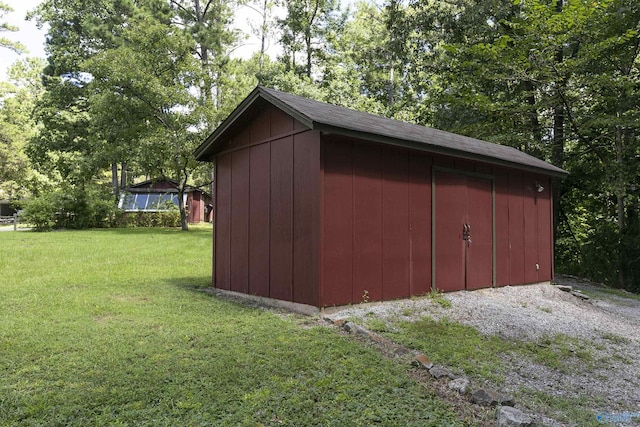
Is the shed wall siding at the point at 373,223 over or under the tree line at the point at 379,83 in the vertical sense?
under

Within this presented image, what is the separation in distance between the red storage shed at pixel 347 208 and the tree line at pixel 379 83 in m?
5.81

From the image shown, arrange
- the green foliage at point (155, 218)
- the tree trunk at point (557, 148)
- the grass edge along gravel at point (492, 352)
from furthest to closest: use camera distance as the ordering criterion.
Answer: the green foliage at point (155, 218) → the tree trunk at point (557, 148) → the grass edge along gravel at point (492, 352)

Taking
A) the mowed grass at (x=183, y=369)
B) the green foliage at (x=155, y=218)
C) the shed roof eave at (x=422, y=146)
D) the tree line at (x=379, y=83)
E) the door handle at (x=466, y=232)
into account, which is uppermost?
the tree line at (x=379, y=83)

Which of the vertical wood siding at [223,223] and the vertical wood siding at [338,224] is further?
the vertical wood siding at [223,223]

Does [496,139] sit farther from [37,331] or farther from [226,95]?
[37,331]

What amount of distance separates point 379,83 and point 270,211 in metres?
21.8

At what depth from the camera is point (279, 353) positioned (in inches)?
154

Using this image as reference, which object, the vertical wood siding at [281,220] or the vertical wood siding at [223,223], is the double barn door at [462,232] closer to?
the vertical wood siding at [281,220]

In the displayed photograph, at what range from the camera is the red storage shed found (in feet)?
18.1

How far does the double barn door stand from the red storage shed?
0.02 m

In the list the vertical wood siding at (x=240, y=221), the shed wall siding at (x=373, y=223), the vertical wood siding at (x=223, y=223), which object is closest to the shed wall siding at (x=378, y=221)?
the shed wall siding at (x=373, y=223)

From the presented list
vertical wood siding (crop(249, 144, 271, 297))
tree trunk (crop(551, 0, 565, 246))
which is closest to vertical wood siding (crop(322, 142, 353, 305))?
vertical wood siding (crop(249, 144, 271, 297))

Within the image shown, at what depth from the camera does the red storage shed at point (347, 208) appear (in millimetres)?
5523

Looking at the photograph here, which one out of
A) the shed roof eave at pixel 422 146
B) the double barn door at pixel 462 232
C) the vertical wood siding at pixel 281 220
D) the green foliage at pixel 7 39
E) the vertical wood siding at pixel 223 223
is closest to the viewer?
the shed roof eave at pixel 422 146
